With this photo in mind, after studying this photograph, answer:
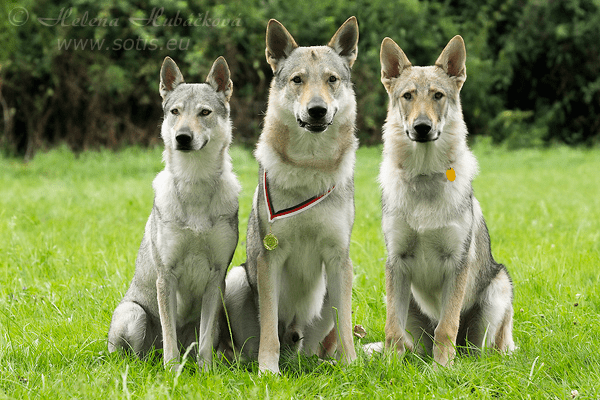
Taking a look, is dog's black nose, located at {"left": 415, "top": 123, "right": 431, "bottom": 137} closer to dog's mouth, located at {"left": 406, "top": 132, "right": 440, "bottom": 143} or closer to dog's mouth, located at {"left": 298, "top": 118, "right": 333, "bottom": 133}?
dog's mouth, located at {"left": 406, "top": 132, "right": 440, "bottom": 143}

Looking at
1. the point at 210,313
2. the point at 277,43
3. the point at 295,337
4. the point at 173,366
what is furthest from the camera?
the point at 295,337

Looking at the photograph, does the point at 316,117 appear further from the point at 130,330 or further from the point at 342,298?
the point at 130,330

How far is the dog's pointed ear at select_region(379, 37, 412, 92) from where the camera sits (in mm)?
3754

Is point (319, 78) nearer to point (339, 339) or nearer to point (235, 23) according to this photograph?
point (339, 339)

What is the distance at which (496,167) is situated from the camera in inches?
550

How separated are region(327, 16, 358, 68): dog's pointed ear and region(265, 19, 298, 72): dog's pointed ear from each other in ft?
0.91

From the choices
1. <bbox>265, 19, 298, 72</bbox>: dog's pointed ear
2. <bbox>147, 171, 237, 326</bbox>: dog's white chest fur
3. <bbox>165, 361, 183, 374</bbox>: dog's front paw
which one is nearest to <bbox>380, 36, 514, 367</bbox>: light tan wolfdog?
<bbox>265, 19, 298, 72</bbox>: dog's pointed ear

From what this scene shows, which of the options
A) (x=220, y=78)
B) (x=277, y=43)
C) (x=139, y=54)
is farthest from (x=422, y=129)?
(x=139, y=54)

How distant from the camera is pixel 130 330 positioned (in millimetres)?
3461

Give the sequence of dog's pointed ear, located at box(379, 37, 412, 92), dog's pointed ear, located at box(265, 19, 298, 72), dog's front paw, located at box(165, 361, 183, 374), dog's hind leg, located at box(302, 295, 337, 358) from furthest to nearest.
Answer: dog's hind leg, located at box(302, 295, 337, 358)
dog's pointed ear, located at box(379, 37, 412, 92)
dog's pointed ear, located at box(265, 19, 298, 72)
dog's front paw, located at box(165, 361, 183, 374)

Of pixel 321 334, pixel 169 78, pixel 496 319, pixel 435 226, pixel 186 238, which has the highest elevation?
pixel 169 78

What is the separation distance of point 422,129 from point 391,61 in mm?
711

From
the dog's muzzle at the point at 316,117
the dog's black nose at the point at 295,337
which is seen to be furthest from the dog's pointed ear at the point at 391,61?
the dog's black nose at the point at 295,337

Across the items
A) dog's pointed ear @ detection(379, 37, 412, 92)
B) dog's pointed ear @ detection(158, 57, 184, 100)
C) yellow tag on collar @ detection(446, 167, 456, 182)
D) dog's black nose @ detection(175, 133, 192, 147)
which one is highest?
dog's pointed ear @ detection(379, 37, 412, 92)
